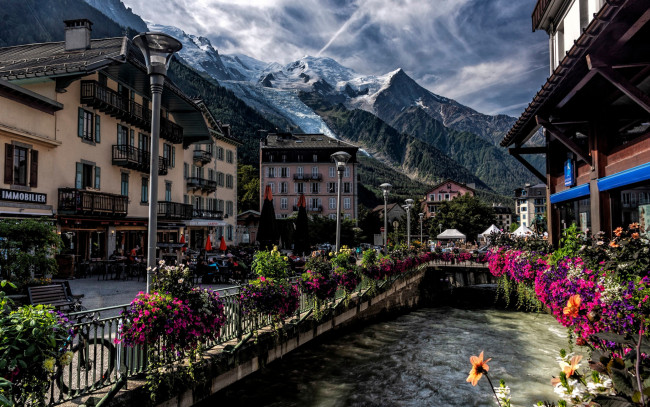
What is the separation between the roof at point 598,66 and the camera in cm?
726

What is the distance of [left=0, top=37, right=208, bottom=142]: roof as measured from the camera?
19719mm

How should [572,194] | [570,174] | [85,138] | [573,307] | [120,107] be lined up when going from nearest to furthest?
1. [573,307]
2. [572,194]
3. [570,174]
4. [85,138]
5. [120,107]

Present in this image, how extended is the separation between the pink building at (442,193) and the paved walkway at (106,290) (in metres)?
91.1

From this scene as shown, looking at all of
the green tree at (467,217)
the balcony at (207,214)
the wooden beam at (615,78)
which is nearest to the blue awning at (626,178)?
the wooden beam at (615,78)

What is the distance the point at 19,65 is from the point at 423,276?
26077mm

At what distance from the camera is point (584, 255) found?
25.2 ft

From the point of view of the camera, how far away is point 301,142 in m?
73.7

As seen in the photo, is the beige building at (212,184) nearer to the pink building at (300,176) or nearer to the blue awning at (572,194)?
the pink building at (300,176)

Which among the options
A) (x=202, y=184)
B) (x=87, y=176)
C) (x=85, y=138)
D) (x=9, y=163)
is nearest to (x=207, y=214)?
(x=202, y=184)

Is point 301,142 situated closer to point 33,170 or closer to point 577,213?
point 33,170

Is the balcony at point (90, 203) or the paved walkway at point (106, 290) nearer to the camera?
the paved walkway at point (106, 290)

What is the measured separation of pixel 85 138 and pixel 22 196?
17.7 ft

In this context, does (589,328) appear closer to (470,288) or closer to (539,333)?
(539,333)

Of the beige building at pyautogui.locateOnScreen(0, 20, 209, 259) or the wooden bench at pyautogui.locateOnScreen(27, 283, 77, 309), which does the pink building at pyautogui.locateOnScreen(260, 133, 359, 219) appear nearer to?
the beige building at pyautogui.locateOnScreen(0, 20, 209, 259)
